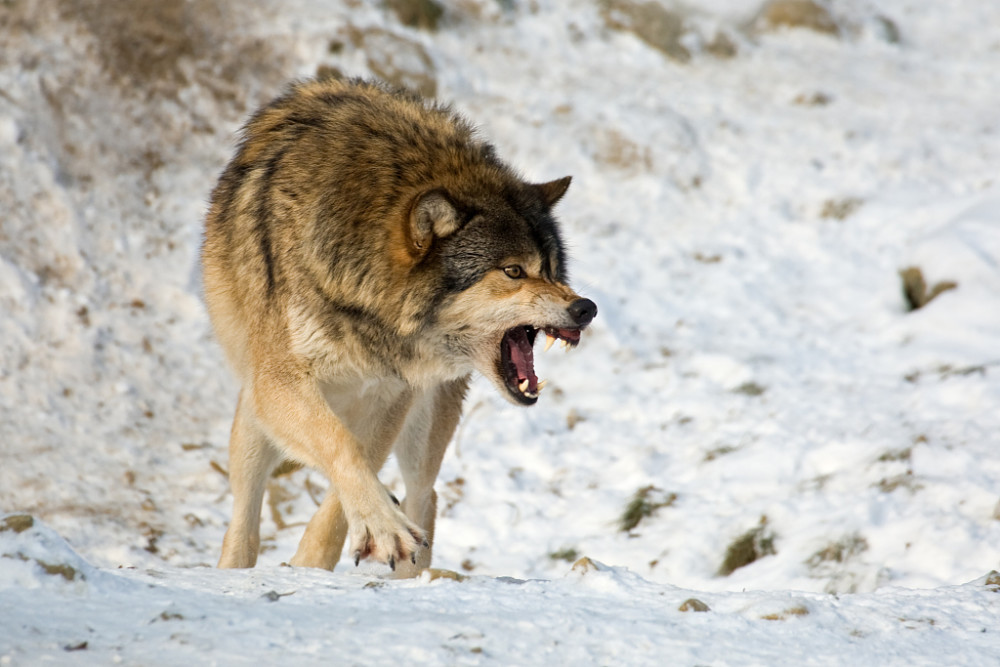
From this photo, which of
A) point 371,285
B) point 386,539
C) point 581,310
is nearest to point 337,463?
point 386,539

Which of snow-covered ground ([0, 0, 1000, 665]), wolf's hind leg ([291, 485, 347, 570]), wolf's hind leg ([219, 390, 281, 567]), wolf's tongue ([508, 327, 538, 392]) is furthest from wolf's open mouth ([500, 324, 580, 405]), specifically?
wolf's hind leg ([219, 390, 281, 567])

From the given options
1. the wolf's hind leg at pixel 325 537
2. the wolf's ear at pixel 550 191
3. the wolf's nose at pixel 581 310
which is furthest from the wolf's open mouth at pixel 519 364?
the wolf's hind leg at pixel 325 537

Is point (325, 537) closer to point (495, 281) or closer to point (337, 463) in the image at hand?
point (337, 463)

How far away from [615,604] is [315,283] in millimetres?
1738

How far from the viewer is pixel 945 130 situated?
32.7 ft

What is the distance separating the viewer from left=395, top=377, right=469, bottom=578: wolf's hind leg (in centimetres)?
473

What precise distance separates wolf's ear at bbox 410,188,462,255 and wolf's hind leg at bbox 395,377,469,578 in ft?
3.52

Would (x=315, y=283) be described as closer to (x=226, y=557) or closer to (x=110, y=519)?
(x=226, y=557)

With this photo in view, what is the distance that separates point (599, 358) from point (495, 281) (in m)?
3.77

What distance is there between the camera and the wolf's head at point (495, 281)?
3.74 m

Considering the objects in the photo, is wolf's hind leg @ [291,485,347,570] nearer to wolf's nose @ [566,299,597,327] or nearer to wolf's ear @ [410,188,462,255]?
wolf's ear @ [410,188,462,255]

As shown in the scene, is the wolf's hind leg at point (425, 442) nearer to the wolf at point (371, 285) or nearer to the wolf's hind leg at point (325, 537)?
the wolf at point (371, 285)

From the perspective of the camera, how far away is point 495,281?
150 inches

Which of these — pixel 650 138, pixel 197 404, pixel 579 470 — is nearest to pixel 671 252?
pixel 650 138
